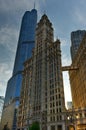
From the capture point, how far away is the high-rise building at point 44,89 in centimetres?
8951

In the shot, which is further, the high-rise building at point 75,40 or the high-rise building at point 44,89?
the high-rise building at point 75,40

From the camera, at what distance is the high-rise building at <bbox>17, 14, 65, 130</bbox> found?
3524 inches

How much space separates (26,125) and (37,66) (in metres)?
46.6

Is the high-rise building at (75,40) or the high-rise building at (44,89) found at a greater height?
the high-rise building at (75,40)

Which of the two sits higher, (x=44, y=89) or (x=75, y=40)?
(x=75, y=40)

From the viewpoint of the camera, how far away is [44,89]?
344ft

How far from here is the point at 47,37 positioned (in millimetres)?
139875

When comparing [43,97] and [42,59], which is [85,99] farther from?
[42,59]

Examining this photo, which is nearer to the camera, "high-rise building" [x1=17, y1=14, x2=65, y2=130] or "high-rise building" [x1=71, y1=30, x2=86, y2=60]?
"high-rise building" [x1=17, y1=14, x2=65, y2=130]

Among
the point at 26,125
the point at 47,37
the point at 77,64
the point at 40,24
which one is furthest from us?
the point at 40,24

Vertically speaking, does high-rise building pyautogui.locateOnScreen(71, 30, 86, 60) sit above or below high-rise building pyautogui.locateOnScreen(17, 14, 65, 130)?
above

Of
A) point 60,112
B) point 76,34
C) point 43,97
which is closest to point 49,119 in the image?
point 60,112

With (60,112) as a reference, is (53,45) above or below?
above

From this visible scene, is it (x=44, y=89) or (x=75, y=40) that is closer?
(x=44, y=89)
